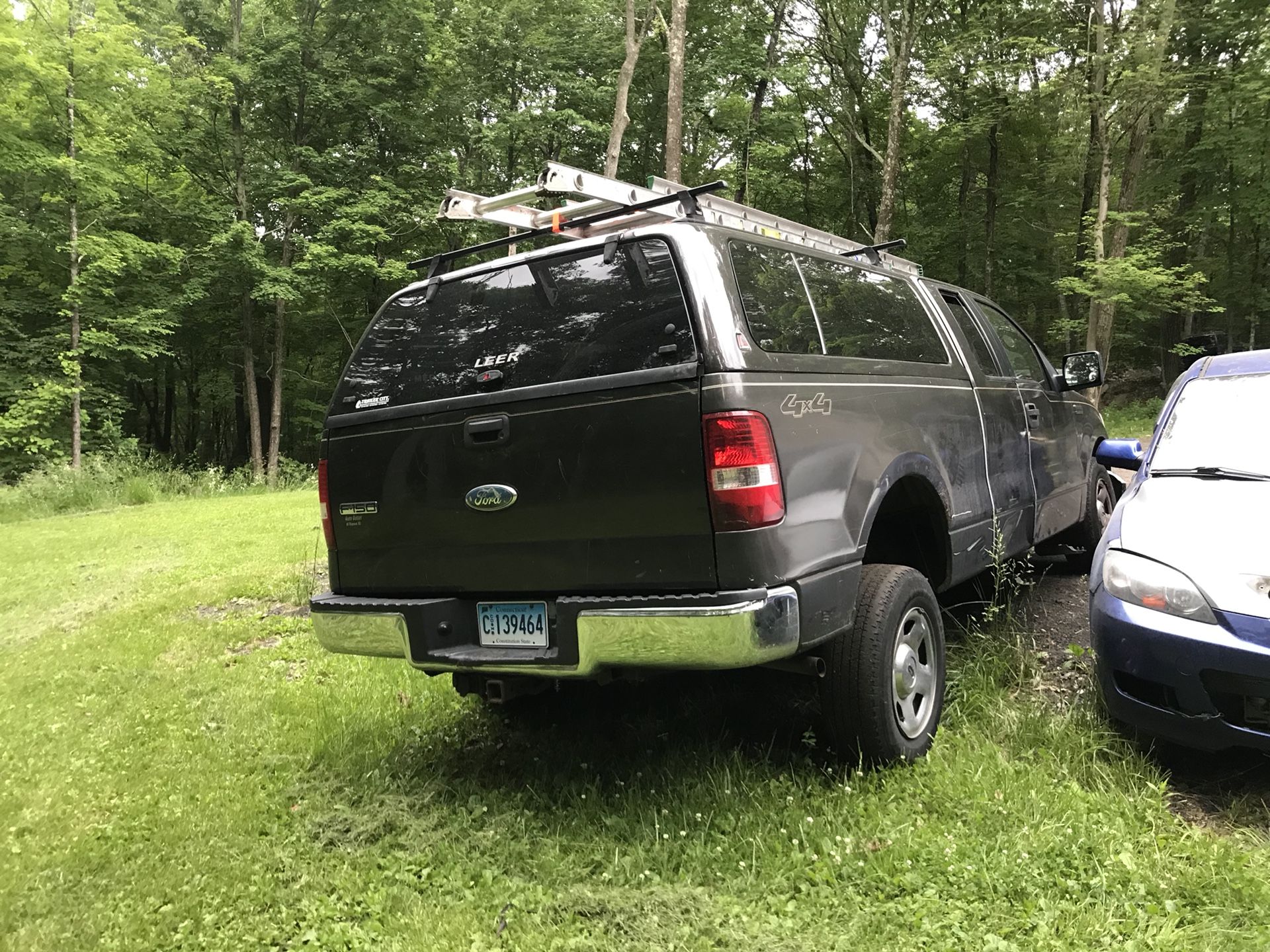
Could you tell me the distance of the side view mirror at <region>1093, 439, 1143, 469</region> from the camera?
462 cm

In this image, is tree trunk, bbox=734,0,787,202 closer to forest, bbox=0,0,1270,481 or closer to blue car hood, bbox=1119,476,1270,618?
forest, bbox=0,0,1270,481

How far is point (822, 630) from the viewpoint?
2.66 meters

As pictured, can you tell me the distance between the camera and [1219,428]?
3.73 metres

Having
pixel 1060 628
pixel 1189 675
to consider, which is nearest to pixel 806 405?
pixel 1189 675

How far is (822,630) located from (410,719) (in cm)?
237

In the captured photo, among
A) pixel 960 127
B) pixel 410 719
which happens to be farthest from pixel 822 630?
pixel 960 127

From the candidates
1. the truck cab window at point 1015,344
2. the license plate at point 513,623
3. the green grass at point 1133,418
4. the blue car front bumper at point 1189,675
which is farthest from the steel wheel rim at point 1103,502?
the green grass at point 1133,418

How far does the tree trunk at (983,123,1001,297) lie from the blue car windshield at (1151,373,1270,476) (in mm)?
19752

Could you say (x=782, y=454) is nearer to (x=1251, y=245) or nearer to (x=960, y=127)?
(x=960, y=127)

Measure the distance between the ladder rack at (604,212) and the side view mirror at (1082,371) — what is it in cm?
172

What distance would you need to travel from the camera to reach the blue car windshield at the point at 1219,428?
347cm

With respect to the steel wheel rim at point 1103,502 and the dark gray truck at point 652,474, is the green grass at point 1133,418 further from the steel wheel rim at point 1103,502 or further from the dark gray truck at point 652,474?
the dark gray truck at point 652,474

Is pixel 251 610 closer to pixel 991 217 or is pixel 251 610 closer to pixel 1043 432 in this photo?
pixel 1043 432

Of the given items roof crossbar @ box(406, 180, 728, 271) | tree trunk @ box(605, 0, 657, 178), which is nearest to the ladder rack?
roof crossbar @ box(406, 180, 728, 271)
